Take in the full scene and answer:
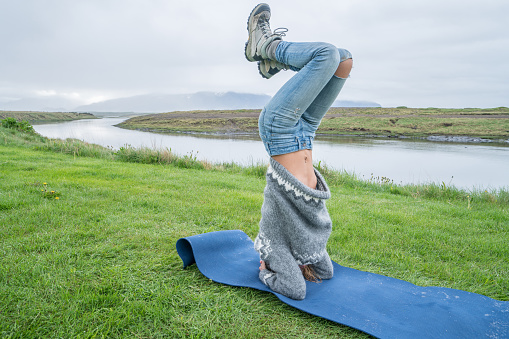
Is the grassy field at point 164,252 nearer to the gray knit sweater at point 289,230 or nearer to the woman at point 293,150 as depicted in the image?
the gray knit sweater at point 289,230

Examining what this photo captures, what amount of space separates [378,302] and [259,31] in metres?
2.17

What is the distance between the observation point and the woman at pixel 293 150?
2.01 m

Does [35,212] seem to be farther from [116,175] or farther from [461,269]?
[461,269]

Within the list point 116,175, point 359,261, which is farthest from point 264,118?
point 116,175

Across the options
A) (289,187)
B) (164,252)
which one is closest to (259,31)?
(289,187)

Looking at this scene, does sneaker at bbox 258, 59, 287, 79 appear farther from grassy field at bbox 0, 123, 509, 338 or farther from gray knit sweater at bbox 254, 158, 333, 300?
grassy field at bbox 0, 123, 509, 338

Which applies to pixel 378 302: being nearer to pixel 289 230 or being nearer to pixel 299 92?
pixel 289 230

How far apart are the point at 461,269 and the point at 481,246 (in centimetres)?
81

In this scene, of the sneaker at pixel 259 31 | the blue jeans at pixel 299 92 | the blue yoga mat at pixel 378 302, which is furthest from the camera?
the sneaker at pixel 259 31

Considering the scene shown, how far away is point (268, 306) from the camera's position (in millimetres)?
2047

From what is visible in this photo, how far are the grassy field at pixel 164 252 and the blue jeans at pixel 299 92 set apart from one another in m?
1.17

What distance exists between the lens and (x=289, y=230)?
217 centimetres

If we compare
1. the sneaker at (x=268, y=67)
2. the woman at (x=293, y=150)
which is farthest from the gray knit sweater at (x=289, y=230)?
the sneaker at (x=268, y=67)

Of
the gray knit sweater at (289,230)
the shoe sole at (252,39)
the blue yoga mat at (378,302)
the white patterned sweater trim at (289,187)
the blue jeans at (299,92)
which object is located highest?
the shoe sole at (252,39)
